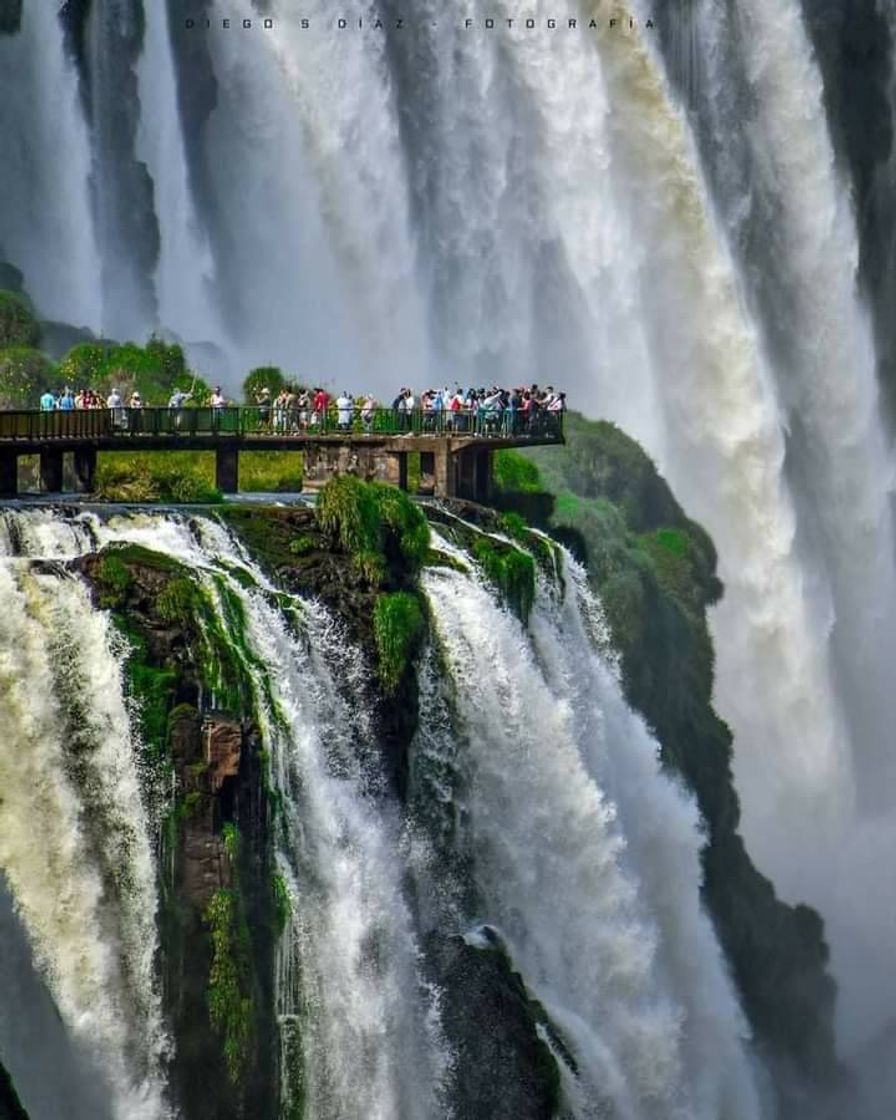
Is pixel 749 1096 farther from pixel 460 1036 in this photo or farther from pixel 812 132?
pixel 812 132

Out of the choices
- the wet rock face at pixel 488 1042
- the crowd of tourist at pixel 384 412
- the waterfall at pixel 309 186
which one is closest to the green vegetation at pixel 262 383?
the crowd of tourist at pixel 384 412

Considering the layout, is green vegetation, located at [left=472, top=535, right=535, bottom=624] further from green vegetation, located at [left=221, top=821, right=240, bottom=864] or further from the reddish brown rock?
green vegetation, located at [left=221, top=821, right=240, bottom=864]

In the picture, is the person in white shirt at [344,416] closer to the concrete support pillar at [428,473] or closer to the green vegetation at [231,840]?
the concrete support pillar at [428,473]

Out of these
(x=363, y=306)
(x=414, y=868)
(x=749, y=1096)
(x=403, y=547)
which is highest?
(x=363, y=306)

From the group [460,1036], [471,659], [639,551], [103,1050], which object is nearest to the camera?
[103,1050]

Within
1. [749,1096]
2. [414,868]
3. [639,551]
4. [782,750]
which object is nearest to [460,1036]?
[414,868]

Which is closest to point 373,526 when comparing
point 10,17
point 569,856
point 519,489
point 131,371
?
point 569,856

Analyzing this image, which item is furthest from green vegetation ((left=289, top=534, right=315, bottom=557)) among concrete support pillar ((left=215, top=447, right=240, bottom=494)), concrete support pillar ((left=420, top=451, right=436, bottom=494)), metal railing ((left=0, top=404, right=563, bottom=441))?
concrete support pillar ((left=215, top=447, right=240, bottom=494))
